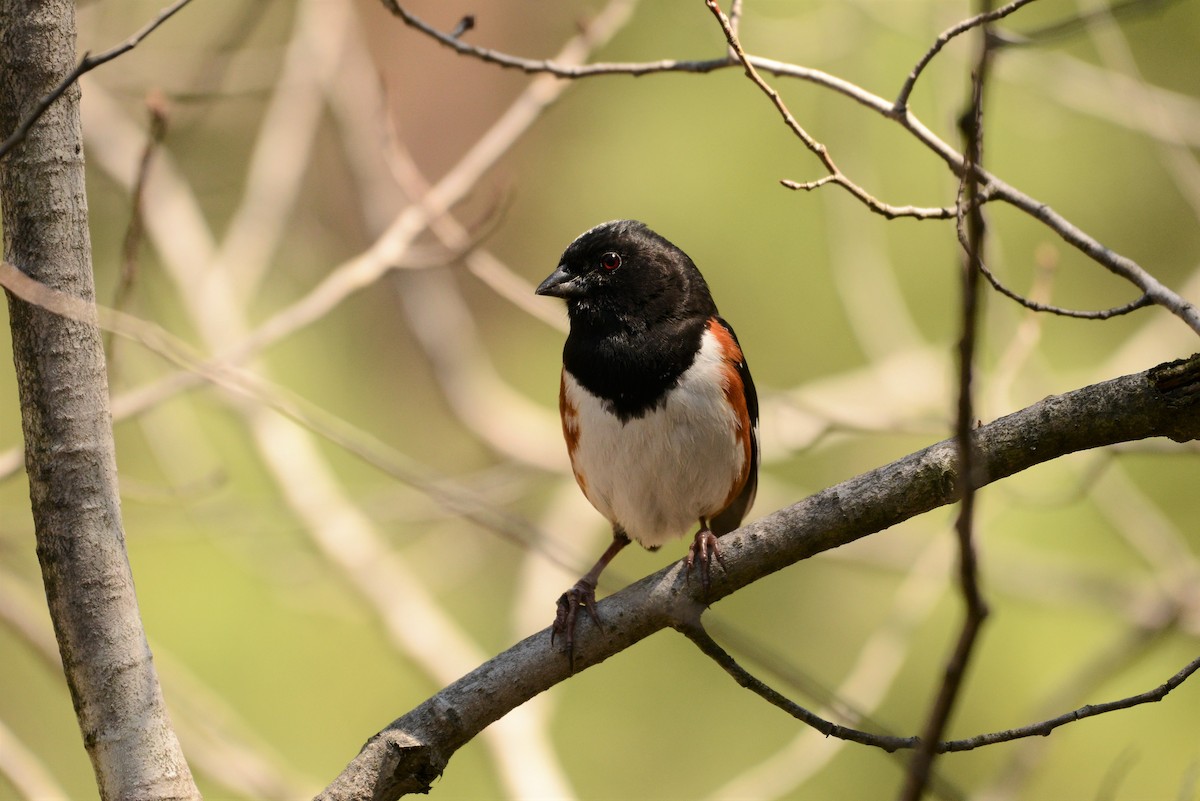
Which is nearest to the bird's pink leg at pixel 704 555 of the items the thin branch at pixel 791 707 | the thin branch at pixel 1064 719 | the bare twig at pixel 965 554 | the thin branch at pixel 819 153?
the thin branch at pixel 791 707

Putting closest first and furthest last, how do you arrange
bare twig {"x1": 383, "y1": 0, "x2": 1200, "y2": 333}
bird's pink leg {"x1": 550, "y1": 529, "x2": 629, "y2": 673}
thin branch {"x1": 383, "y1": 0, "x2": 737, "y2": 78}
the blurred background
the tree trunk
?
1. the tree trunk
2. bare twig {"x1": 383, "y1": 0, "x2": 1200, "y2": 333}
3. bird's pink leg {"x1": 550, "y1": 529, "x2": 629, "y2": 673}
4. thin branch {"x1": 383, "y1": 0, "x2": 737, "y2": 78}
5. the blurred background

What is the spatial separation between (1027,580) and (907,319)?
1.41 meters

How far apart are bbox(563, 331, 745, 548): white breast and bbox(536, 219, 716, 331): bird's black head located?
0.50 feet

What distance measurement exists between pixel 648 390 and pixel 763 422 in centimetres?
215

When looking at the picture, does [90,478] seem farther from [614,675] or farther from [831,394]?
[614,675]

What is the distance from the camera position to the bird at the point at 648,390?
2.62 m

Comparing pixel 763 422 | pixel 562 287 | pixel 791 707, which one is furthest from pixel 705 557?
pixel 763 422

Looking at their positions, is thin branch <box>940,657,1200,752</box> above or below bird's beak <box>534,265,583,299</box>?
below

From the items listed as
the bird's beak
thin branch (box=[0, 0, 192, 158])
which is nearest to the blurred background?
the bird's beak

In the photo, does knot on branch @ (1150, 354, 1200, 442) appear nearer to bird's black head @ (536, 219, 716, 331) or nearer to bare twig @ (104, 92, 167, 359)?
bird's black head @ (536, 219, 716, 331)

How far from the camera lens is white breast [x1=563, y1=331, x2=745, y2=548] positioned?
261cm

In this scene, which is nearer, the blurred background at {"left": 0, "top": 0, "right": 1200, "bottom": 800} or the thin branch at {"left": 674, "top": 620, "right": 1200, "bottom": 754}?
the thin branch at {"left": 674, "top": 620, "right": 1200, "bottom": 754}

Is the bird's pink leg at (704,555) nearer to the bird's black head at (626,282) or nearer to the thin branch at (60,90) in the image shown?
the bird's black head at (626,282)

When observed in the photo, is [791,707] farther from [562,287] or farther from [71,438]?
[562,287]
